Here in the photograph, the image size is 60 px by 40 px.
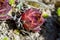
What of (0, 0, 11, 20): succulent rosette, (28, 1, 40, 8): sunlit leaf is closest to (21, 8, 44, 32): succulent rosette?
(0, 0, 11, 20): succulent rosette

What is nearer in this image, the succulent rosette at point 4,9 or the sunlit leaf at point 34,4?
the succulent rosette at point 4,9

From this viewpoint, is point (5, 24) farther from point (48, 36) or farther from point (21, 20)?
point (48, 36)

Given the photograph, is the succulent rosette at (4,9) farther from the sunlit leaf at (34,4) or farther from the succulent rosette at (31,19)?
the sunlit leaf at (34,4)

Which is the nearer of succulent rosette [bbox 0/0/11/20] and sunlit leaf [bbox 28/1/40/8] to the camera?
succulent rosette [bbox 0/0/11/20]

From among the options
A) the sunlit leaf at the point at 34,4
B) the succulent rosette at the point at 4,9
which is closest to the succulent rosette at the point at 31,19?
the succulent rosette at the point at 4,9

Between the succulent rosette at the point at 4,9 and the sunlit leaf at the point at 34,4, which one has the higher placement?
the succulent rosette at the point at 4,9

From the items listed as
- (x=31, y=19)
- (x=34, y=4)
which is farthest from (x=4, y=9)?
(x=34, y=4)

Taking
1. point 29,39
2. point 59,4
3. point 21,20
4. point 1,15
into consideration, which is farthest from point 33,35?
point 59,4

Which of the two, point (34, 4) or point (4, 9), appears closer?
point (4, 9)

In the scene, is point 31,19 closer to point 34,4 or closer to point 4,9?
point 4,9

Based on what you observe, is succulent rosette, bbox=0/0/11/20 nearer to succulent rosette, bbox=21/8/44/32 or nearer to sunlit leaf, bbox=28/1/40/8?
succulent rosette, bbox=21/8/44/32

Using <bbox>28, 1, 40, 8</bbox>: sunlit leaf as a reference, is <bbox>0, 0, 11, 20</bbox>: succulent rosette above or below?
above
